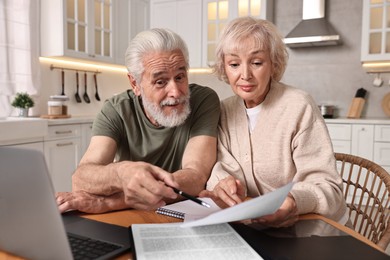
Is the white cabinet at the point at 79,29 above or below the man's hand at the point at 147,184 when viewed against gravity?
above

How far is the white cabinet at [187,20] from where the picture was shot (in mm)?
4566

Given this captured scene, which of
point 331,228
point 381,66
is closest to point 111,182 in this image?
point 331,228

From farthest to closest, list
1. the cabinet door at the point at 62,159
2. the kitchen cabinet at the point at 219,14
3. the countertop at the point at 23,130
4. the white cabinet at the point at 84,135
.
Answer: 1. the kitchen cabinet at the point at 219,14
2. the white cabinet at the point at 84,135
3. the cabinet door at the point at 62,159
4. the countertop at the point at 23,130

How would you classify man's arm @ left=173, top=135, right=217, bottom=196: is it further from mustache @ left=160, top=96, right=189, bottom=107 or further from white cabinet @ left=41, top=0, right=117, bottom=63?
white cabinet @ left=41, top=0, right=117, bottom=63

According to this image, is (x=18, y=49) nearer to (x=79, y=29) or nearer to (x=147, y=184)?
(x=79, y=29)

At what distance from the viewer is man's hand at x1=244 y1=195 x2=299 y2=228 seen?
888 millimetres

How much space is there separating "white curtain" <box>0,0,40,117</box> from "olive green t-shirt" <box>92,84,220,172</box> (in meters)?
2.23

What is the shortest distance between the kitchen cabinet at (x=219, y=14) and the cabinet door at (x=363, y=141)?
66.7 inches

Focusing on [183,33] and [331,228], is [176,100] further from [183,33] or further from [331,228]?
[183,33]

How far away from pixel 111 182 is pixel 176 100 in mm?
413

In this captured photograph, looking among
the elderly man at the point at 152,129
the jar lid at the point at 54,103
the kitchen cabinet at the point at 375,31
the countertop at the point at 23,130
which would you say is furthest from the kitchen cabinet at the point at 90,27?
the kitchen cabinet at the point at 375,31

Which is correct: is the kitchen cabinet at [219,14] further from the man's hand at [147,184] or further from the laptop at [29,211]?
the laptop at [29,211]

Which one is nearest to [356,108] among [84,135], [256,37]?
[84,135]

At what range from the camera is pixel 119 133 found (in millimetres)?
1413
